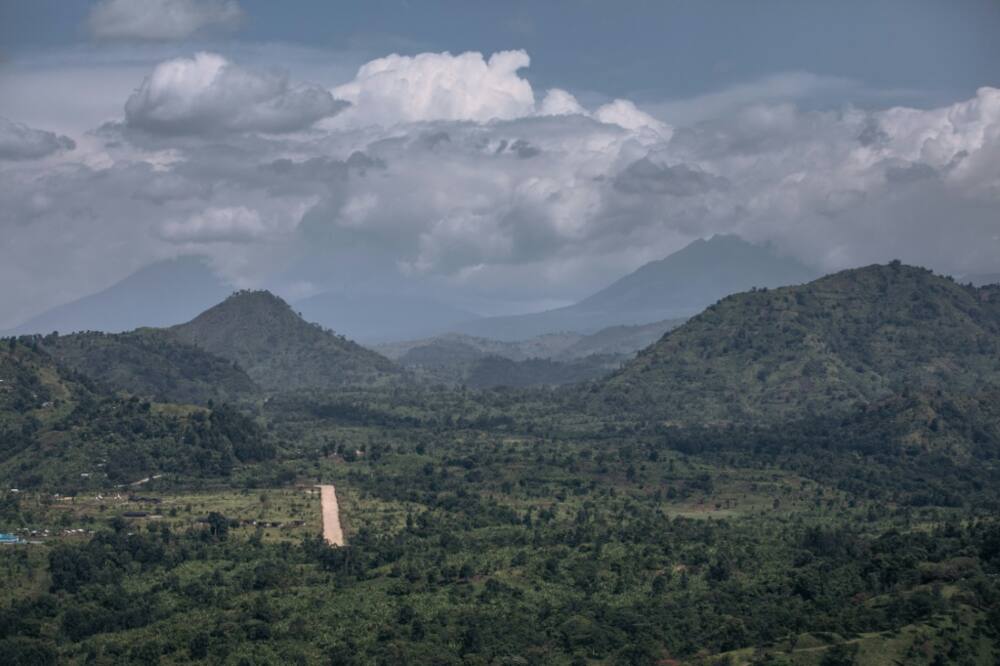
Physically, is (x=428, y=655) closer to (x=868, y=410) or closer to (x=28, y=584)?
(x=28, y=584)

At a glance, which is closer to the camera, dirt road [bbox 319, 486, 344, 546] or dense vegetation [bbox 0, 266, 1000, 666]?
dense vegetation [bbox 0, 266, 1000, 666]

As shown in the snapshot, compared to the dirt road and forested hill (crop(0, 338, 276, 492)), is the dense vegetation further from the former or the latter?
the dirt road

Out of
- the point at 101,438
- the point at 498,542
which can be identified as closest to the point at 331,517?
the point at 498,542

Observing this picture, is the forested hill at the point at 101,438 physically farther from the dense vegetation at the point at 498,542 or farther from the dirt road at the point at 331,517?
the dirt road at the point at 331,517

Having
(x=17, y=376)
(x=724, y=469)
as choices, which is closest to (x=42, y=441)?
(x=17, y=376)

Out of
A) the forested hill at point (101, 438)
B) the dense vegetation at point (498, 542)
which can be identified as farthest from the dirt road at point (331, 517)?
the forested hill at point (101, 438)

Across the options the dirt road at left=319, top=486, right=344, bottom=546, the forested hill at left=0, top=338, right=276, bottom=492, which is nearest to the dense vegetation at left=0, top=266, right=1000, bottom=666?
the forested hill at left=0, top=338, right=276, bottom=492

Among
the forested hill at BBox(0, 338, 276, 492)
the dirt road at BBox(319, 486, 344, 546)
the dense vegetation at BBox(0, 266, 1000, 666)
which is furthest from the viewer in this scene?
the forested hill at BBox(0, 338, 276, 492)

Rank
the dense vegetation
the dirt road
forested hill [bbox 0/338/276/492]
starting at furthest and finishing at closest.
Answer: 1. forested hill [bbox 0/338/276/492]
2. the dirt road
3. the dense vegetation

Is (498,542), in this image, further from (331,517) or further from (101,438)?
(101,438)
